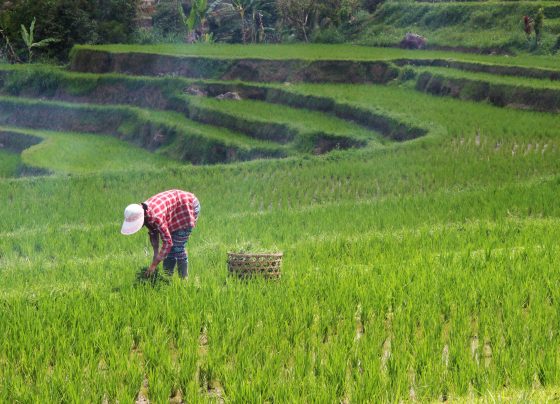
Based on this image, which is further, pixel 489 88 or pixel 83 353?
pixel 489 88

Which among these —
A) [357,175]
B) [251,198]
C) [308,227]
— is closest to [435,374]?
[308,227]

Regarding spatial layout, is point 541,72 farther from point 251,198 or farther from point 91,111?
point 91,111

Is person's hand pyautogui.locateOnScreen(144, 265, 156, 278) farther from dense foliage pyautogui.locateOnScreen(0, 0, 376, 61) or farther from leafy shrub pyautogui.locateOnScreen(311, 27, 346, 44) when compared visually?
leafy shrub pyautogui.locateOnScreen(311, 27, 346, 44)

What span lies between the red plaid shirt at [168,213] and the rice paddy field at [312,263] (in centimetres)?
36

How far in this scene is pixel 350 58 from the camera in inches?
926

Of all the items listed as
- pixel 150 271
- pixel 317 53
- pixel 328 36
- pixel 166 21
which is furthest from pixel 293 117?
pixel 166 21

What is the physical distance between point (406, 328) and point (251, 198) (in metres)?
7.11

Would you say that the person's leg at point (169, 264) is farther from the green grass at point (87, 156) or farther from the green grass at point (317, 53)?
the green grass at point (317, 53)

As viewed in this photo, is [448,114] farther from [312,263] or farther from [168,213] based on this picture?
[168,213]

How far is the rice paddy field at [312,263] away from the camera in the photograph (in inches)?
161

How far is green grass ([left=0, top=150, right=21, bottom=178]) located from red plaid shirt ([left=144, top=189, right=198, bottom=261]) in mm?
12800

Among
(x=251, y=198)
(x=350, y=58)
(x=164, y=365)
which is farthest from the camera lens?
(x=350, y=58)

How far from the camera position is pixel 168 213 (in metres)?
5.75

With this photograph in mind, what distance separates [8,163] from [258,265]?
15.1 metres
